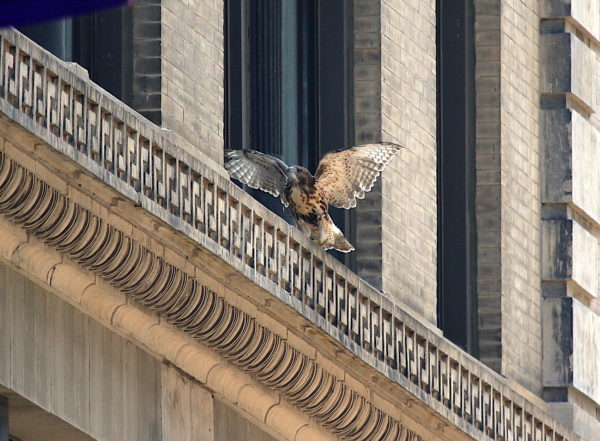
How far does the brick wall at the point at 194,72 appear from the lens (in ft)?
46.5

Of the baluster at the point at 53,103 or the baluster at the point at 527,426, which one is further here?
the baluster at the point at 527,426

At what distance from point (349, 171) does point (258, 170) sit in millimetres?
675

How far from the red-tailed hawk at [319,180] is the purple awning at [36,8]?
965cm

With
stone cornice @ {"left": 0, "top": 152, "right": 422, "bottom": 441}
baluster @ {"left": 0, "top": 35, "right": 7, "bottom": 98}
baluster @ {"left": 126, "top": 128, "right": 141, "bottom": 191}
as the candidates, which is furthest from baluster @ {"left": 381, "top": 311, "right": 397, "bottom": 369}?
baluster @ {"left": 0, "top": 35, "right": 7, "bottom": 98}

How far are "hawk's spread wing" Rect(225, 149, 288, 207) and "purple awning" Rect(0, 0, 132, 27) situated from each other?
9657 mm

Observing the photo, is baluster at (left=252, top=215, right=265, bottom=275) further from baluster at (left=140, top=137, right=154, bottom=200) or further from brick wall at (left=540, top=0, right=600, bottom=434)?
brick wall at (left=540, top=0, right=600, bottom=434)

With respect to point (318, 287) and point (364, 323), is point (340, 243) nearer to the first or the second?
point (318, 287)

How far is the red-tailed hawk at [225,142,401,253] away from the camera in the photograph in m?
14.4

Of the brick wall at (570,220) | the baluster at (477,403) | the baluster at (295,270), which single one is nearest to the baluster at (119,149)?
the baluster at (295,270)

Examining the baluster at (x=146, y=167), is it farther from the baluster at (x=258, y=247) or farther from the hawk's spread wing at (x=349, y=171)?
the hawk's spread wing at (x=349, y=171)

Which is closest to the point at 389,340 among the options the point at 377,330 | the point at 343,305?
the point at 377,330

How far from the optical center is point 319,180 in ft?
47.7

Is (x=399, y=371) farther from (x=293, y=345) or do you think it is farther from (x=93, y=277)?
(x=93, y=277)

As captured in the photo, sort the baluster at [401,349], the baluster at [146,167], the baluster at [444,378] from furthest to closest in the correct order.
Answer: the baluster at [444,378] < the baluster at [401,349] < the baluster at [146,167]
